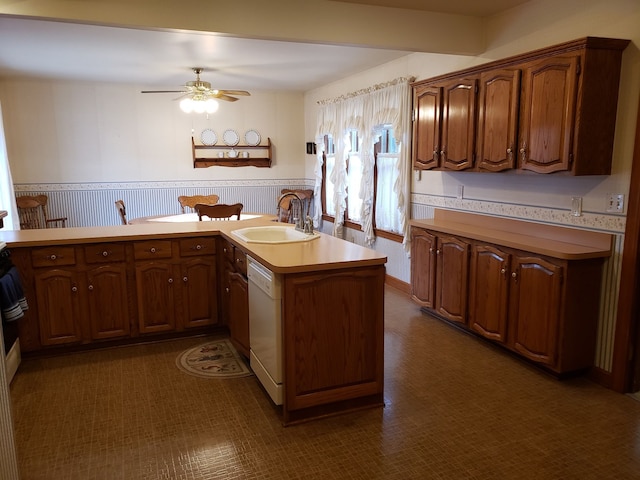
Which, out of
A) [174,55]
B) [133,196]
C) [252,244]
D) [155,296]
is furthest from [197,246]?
[133,196]

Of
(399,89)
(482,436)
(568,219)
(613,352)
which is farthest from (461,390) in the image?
(399,89)

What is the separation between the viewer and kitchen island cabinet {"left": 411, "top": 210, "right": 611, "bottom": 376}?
2.90 metres

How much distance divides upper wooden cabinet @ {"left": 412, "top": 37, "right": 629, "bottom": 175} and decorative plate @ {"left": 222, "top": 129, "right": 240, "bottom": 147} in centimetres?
420

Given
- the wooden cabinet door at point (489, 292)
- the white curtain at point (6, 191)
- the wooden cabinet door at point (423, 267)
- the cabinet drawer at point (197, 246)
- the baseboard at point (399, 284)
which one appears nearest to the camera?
the wooden cabinet door at point (489, 292)

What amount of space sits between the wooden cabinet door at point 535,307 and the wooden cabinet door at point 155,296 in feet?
8.14

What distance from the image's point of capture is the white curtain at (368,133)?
4.92 m

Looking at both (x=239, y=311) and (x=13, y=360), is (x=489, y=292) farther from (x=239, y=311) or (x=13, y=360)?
(x=13, y=360)

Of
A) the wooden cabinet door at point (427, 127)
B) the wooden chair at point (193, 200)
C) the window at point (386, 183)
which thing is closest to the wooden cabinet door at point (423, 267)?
the wooden cabinet door at point (427, 127)

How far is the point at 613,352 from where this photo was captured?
2932 millimetres

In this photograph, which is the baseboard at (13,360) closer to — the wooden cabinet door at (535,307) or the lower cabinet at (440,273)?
the lower cabinet at (440,273)

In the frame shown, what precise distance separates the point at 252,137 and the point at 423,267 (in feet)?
14.2

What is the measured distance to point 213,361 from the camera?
337 cm

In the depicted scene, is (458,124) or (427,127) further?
(427,127)

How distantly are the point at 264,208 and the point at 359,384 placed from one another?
5407mm
